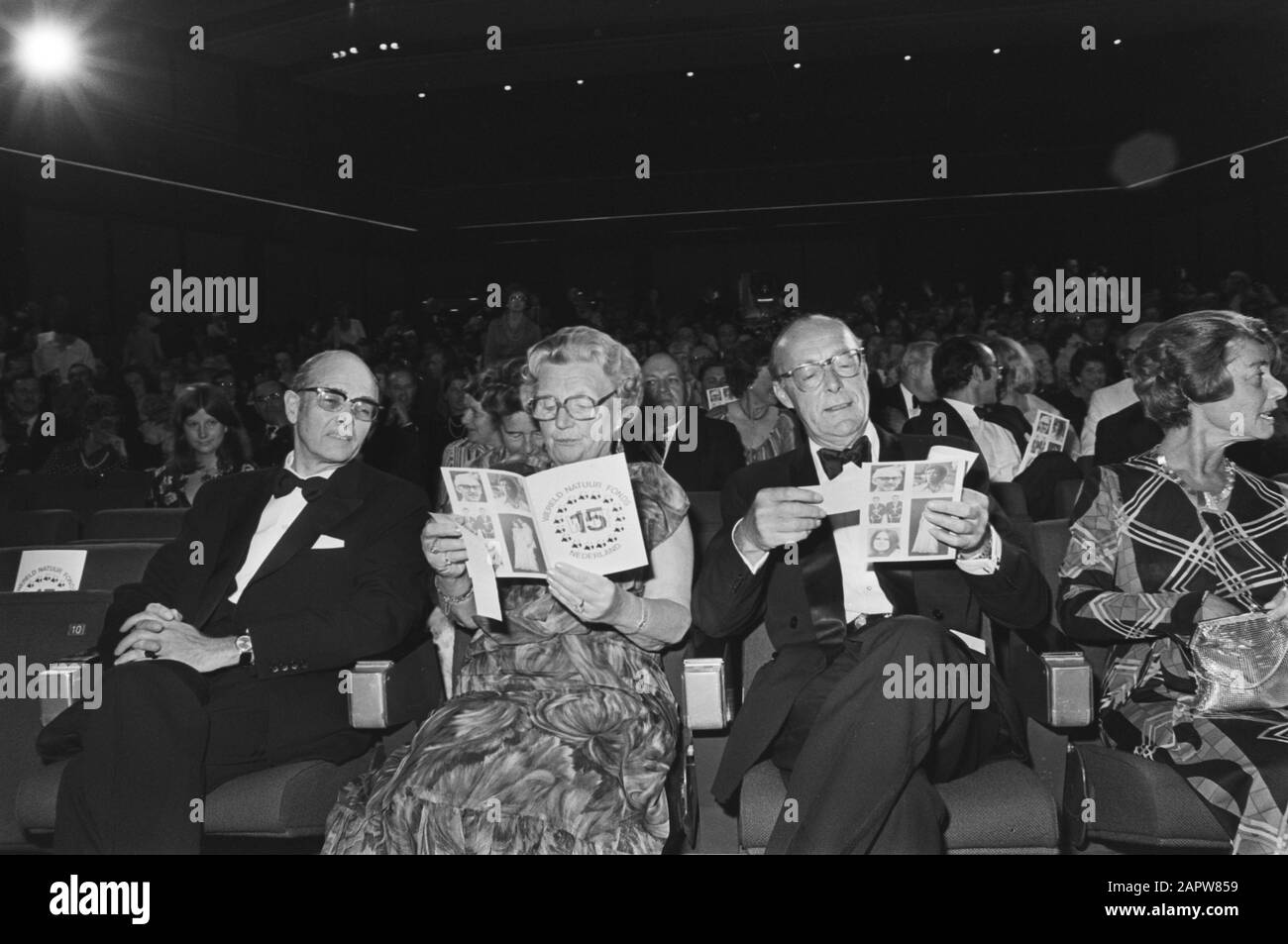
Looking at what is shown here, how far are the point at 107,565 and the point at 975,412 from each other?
9.62 ft

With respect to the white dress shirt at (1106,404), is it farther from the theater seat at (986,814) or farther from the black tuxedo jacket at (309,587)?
the black tuxedo jacket at (309,587)

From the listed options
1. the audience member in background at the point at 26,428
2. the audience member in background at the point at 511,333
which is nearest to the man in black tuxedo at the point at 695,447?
the audience member in background at the point at 511,333

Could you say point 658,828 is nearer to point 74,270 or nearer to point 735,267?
point 74,270

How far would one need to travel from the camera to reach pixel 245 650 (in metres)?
2.78

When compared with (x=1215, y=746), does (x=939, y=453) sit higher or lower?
higher

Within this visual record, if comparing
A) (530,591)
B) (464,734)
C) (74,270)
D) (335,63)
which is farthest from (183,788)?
(335,63)

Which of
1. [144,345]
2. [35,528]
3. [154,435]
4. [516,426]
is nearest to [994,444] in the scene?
[516,426]

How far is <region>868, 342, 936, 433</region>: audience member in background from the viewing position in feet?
17.4

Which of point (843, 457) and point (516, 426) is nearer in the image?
point (843, 457)

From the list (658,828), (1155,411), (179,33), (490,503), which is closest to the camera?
(490,503)

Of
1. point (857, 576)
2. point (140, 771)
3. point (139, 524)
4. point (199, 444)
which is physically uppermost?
point (199, 444)

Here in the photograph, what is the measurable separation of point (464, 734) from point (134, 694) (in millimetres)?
680

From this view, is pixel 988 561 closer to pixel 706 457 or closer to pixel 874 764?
pixel 874 764

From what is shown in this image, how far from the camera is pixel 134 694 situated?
8.21 ft
